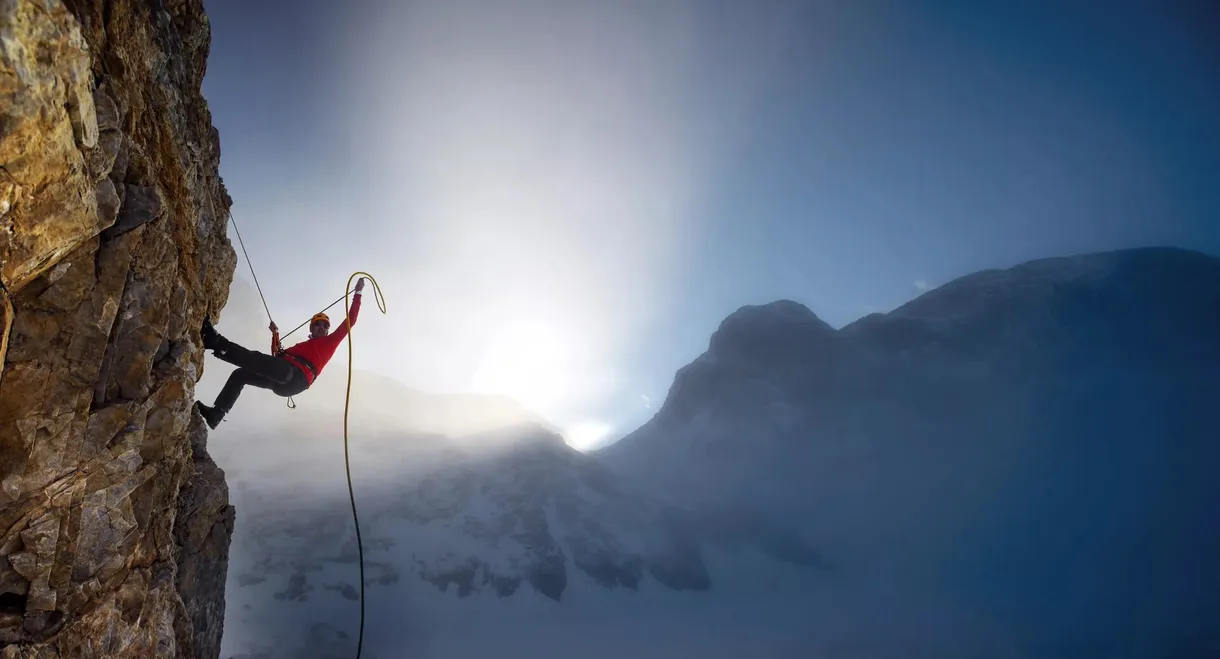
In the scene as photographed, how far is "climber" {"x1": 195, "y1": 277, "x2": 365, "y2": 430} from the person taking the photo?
751 centimetres

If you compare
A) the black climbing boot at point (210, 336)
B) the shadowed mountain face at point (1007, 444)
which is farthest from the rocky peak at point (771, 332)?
the black climbing boot at point (210, 336)

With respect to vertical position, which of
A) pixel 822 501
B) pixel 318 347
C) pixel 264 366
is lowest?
pixel 822 501

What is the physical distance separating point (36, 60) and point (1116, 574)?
259 feet

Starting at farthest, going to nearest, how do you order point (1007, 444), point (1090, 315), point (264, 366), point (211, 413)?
point (1090, 315)
point (1007, 444)
point (211, 413)
point (264, 366)

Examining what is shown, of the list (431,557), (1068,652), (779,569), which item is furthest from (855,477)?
(431,557)

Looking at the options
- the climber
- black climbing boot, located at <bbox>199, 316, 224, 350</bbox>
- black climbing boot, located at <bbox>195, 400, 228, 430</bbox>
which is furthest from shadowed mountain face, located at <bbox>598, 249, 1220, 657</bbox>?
black climbing boot, located at <bbox>199, 316, 224, 350</bbox>

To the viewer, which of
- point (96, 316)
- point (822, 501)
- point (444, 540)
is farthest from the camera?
point (822, 501)

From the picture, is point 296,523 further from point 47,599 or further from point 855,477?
point 855,477

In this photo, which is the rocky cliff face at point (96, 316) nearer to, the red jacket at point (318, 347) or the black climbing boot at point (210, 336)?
the black climbing boot at point (210, 336)

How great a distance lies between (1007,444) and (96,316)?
79.7 meters

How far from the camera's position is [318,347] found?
891 cm

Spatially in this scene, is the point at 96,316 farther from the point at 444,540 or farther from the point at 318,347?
the point at 444,540

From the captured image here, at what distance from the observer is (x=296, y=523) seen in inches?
1201

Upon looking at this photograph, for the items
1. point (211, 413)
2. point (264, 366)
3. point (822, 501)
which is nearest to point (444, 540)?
point (211, 413)
